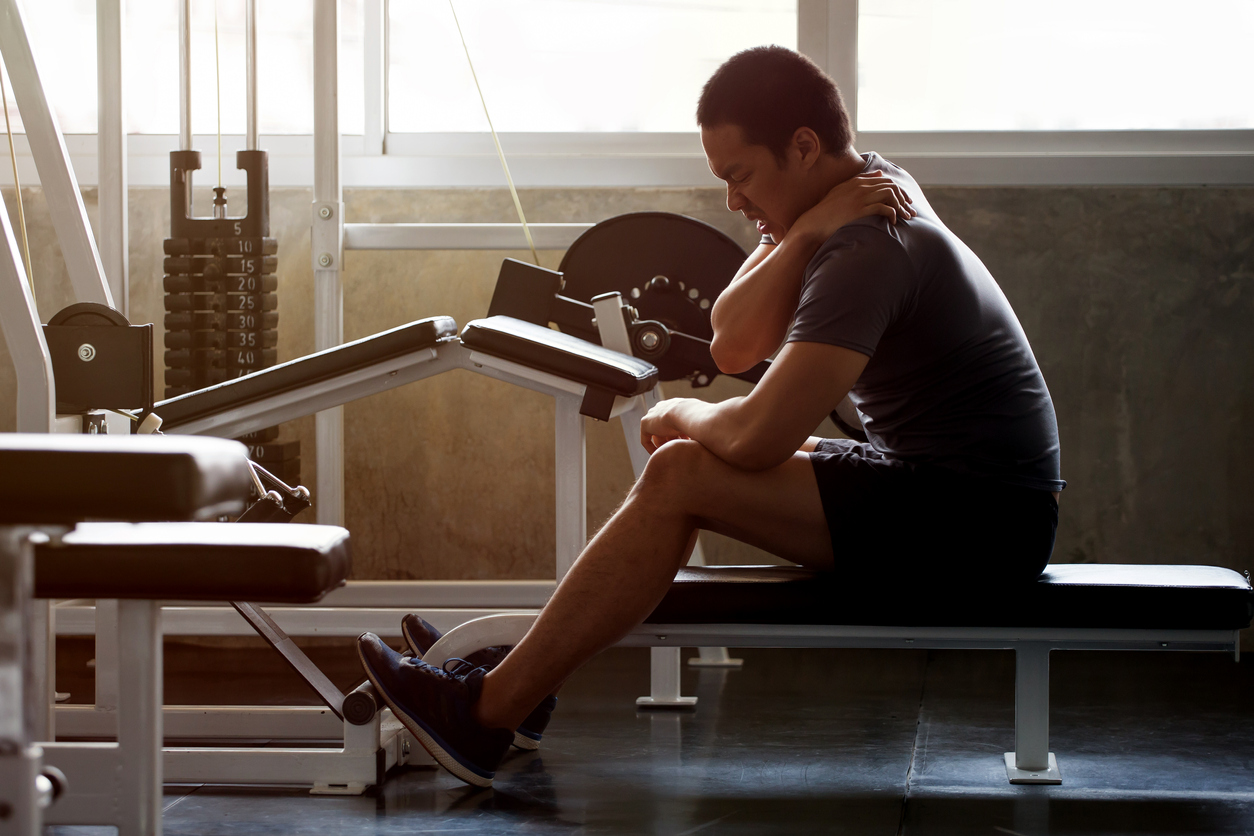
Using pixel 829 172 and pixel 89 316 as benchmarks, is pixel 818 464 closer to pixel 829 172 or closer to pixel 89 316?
pixel 829 172

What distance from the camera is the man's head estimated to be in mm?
1788

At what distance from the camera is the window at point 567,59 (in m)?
3.39

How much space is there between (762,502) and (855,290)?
1.13ft

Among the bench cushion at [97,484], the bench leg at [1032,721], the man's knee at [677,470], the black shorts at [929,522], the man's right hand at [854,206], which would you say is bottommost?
the bench leg at [1032,721]

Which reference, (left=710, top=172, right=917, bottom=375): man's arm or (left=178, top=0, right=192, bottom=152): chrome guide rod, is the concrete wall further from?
(left=710, top=172, right=917, bottom=375): man's arm

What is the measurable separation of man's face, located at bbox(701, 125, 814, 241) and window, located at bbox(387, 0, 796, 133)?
1628 mm

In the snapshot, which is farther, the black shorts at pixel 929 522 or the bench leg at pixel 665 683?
the bench leg at pixel 665 683

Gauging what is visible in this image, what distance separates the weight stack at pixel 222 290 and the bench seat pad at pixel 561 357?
2.61 feet

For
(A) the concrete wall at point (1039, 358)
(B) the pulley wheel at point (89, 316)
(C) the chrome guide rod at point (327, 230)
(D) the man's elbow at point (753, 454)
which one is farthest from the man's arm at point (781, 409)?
(A) the concrete wall at point (1039, 358)

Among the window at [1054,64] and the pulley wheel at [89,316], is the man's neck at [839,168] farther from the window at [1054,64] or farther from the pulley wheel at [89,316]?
the window at [1054,64]

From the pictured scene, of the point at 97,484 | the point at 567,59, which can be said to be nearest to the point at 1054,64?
the point at 567,59

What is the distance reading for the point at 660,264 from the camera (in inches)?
103

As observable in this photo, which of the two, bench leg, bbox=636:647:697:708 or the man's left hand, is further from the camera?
bench leg, bbox=636:647:697:708

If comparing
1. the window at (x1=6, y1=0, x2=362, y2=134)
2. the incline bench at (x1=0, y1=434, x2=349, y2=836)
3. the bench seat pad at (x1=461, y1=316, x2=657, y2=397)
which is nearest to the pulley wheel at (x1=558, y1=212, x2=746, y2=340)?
the bench seat pad at (x1=461, y1=316, x2=657, y2=397)
